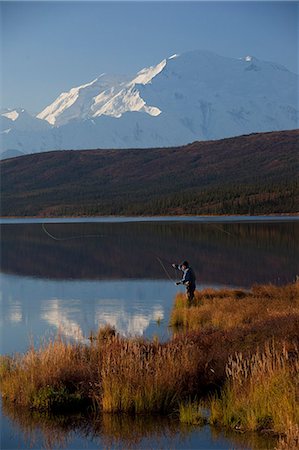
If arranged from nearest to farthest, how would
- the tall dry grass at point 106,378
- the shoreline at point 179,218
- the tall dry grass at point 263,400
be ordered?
1. the tall dry grass at point 263,400
2. the tall dry grass at point 106,378
3. the shoreline at point 179,218

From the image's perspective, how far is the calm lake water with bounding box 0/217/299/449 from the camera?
13.1m

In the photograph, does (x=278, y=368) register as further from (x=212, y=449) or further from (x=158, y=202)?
(x=158, y=202)

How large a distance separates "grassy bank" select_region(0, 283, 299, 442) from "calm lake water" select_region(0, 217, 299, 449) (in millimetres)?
358

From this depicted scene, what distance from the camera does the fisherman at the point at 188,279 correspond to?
84.8 feet

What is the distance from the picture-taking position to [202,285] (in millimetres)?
39719

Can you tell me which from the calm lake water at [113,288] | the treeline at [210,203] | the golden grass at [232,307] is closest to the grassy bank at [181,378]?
the calm lake water at [113,288]

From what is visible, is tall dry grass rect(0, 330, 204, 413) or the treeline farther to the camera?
the treeline

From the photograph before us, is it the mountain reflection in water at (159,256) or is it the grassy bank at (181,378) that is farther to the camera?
the mountain reflection in water at (159,256)

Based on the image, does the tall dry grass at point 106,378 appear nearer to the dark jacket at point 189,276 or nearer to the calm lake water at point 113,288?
the calm lake water at point 113,288

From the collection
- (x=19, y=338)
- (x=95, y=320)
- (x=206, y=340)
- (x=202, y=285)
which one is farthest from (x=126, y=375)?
(x=202, y=285)

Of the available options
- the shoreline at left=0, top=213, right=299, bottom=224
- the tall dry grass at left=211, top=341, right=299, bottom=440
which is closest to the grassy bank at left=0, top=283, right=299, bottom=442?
the tall dry grass at left=211, top=341, right=299, bottom=440

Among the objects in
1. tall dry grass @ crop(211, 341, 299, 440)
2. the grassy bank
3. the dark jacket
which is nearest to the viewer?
tall dry grass @ crop(211, 341, 299, 440)

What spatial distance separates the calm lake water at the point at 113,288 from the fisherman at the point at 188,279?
136 cm

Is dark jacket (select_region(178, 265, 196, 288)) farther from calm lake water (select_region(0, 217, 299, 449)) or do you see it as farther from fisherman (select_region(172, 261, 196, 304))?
calm lake water (select_region(0, 217, 299, 449))
